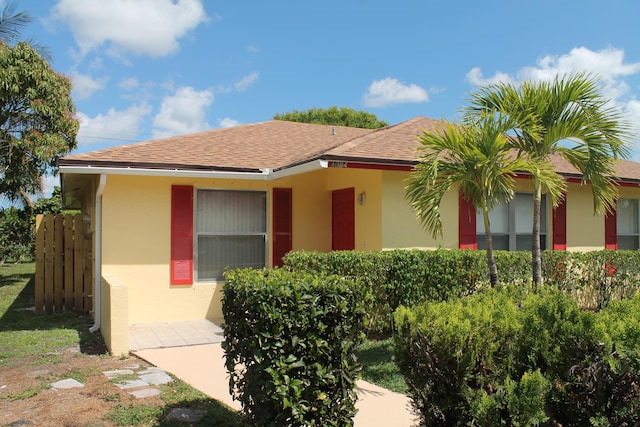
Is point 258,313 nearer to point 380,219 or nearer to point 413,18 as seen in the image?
point 380,219

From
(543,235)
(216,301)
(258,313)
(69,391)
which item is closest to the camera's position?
(258,313)

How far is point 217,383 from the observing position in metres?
6.20

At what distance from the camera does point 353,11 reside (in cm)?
1355

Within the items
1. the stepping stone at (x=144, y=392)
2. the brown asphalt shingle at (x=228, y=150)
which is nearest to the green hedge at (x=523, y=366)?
the stepping stone at (x=144, y=392)

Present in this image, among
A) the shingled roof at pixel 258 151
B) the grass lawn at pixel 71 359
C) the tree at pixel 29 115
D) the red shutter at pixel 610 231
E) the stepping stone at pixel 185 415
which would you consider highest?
the tree at pixel 29 115

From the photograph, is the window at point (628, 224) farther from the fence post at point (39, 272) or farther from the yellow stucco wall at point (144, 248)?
the fence post at point (39, 272)

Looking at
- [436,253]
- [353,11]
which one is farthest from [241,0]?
[436,253]

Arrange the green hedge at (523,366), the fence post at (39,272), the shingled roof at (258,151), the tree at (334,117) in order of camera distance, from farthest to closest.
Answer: the tree at (334,117)
the fence post at (39,272)
the shingled roof at (258,151)
the green hedge at (523,366)

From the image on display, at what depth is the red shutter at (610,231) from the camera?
12.4 metres

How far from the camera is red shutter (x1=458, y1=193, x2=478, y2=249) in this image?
10195 mm

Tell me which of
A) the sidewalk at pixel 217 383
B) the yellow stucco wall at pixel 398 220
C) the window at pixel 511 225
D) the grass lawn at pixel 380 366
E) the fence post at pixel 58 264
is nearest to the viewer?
the sidewalk at pixel 217 383

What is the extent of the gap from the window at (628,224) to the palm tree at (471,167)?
7129 mm

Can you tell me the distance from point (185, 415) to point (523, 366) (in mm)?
3166

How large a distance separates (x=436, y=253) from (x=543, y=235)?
462cm
